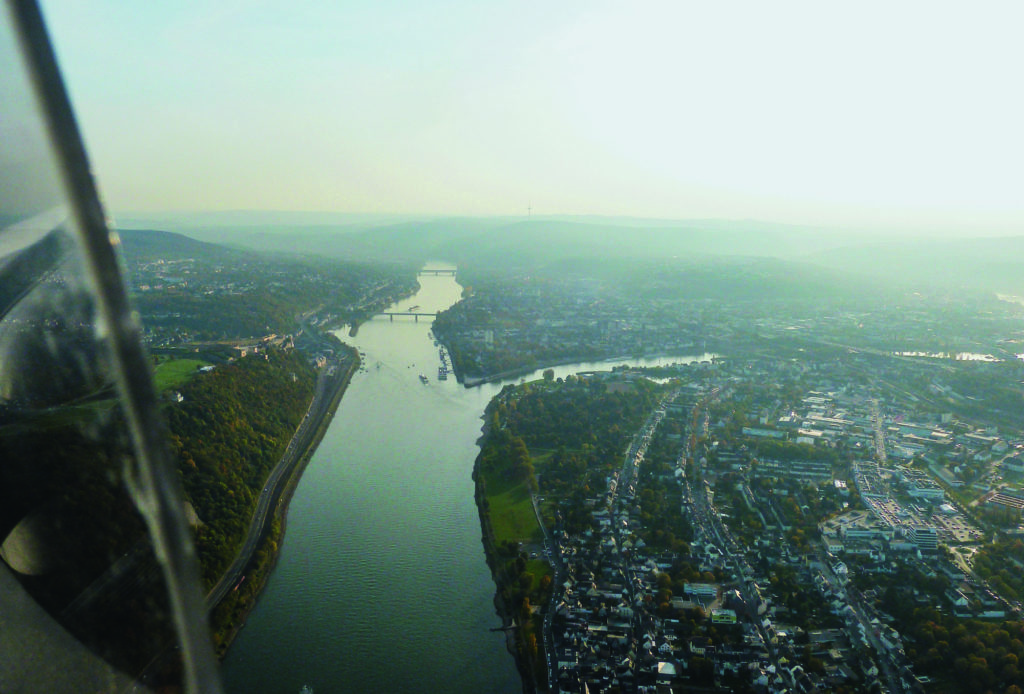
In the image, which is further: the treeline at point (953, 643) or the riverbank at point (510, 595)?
the riverbank at point (510, 595)

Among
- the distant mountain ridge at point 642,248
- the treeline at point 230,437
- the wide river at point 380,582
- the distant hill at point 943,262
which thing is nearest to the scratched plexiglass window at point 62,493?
the wide river at point 380,582

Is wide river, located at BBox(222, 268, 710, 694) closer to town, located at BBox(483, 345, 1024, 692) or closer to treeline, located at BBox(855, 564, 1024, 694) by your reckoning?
town, located at BBox(483, 345, 1024, 692)

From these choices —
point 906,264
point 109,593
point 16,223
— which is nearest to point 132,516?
point 109,593

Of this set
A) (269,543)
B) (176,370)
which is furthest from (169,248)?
(269,543)

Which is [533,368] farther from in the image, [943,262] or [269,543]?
[943,262]

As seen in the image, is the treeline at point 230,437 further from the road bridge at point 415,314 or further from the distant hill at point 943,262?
the distant hill at point 943,262

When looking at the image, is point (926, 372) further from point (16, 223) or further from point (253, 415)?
point (16, 223)
